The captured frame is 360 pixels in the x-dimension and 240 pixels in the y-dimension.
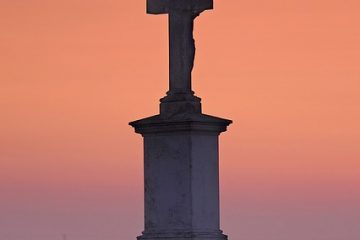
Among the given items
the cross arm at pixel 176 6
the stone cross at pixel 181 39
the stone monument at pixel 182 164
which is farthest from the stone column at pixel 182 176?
the cross arm at pixel 176 6

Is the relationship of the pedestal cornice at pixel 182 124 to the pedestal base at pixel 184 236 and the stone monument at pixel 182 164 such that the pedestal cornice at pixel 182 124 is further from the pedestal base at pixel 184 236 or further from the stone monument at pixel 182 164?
the pedestal base at pixel 184 236

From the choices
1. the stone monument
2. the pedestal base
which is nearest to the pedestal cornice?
the stone monument

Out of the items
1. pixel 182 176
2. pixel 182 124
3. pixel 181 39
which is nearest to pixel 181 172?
pixel 182 176

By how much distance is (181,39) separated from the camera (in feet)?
67.0

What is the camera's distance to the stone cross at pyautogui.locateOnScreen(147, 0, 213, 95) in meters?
20.3

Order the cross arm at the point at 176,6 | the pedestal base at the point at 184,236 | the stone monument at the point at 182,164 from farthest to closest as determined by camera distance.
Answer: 1. the cross arm at the point at 176,6
2. the stone monument at the point at 182,164
3. the pedestal base at the point at 184,236

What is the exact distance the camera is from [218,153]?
2023 centimetres

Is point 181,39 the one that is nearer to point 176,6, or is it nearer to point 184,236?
point 176,6

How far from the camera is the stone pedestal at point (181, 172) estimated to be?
19.8 meters

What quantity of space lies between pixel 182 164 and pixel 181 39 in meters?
1.85

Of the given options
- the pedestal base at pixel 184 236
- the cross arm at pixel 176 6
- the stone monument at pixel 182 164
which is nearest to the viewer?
the pedestal base at pixel 184 236

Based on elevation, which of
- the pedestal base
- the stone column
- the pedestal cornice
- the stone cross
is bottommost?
the pedestal base

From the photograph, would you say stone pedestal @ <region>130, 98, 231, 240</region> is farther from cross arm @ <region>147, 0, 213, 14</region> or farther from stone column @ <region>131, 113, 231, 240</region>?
cross arm @ <region>147, 0, 213, 14</region>

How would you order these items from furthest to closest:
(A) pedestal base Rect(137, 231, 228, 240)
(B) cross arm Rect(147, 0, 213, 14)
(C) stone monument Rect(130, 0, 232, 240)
→ (B) cross arm Rect(147, 0, 213, 14) < (C) stone monument Rect(130, 0, 232, 240) < (A) pedestal base Rect(137, 231, 228, 240)
